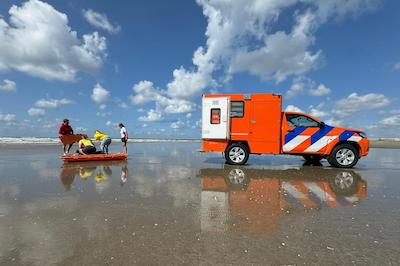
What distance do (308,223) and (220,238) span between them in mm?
1510

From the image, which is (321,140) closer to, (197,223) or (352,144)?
(352,144)

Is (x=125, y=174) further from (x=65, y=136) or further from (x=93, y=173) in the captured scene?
(x=65, y=136)

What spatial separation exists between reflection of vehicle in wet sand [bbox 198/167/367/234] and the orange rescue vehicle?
6.59ft

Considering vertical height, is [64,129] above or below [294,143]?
above

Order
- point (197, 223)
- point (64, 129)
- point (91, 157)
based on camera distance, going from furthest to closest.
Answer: point (64, 129)
point (91, 157)
point (197, 223)

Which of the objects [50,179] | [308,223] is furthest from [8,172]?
[308,223]

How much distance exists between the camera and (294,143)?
33.5ft

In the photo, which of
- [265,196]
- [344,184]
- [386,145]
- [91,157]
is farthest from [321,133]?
[386,145]

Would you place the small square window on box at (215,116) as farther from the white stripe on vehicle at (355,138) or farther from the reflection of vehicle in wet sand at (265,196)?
the white stripe on vehicle at (355,138)

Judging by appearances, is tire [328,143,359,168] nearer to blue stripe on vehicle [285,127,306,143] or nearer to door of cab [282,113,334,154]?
door of cab [282,113,334,154]

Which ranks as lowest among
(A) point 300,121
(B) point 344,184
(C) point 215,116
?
(B) point 344,184

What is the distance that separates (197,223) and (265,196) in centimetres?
221

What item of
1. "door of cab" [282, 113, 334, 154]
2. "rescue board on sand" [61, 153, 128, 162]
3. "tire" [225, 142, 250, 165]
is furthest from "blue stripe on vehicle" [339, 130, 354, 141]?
"rescue board on sand" [61, 153, 128, 162]

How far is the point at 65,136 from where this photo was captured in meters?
12.8
